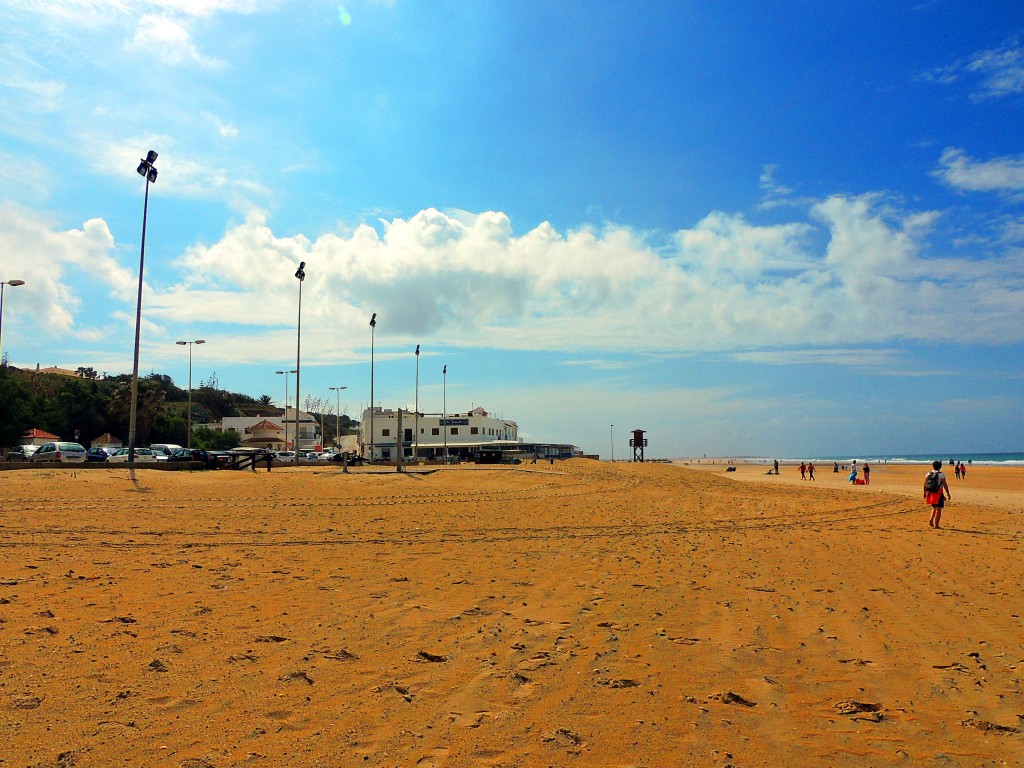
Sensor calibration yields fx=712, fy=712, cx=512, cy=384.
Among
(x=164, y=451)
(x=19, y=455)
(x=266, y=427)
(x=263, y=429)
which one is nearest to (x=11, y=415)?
(x=19, y=455)

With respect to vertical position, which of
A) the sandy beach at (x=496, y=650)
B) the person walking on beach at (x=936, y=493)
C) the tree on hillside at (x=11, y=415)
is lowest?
the sandy beach at (x=496, y=650)

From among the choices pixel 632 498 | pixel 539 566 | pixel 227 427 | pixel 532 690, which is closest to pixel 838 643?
pixel 532 690

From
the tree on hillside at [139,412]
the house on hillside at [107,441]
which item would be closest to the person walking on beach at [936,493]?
the house on hillside at [107,441]

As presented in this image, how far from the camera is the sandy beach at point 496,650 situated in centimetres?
467

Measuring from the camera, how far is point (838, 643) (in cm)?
717

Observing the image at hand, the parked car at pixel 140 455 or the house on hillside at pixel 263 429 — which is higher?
the house on hillside at pixel 263 429

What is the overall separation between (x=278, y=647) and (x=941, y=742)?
5324 mm

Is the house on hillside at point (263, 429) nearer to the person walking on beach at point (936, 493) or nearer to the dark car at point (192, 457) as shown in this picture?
the dark car at point (192, 457)

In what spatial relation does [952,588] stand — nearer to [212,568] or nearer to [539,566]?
[539,566]

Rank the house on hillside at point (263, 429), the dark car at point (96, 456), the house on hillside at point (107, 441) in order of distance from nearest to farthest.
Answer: the dark car at point (96, 456) → the house on hillside at point (107, 441) → the house on hillside at point (263, 429)

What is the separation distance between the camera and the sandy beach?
4.67 m

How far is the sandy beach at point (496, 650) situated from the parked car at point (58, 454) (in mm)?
32560

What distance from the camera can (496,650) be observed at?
21.9 ft

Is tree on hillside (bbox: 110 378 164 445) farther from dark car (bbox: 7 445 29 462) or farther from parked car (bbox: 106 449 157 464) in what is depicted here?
dark car (bbox: 7 445 29 462)
